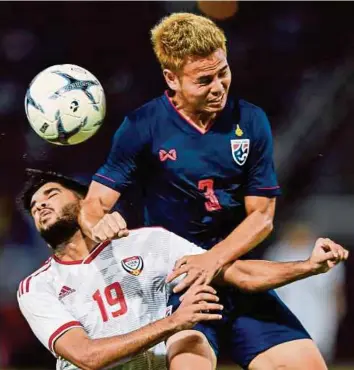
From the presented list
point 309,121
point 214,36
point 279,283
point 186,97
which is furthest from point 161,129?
point 309,121

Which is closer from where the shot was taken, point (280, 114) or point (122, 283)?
point (122, 283)

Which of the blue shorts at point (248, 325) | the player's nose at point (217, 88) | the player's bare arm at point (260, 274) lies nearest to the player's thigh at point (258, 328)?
the blue shorts at point (248, 325)

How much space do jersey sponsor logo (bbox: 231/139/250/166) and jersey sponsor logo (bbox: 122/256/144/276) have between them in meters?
0.66

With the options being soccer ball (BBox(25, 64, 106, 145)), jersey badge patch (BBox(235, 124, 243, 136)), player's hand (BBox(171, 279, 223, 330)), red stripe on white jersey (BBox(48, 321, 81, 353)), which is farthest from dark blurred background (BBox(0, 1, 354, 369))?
player's hand (BBox(171, 279, 223, 330))

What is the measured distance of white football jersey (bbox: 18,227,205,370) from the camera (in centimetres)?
442

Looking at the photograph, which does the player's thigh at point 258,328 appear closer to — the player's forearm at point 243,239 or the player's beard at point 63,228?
the player's forearm at point 243,239

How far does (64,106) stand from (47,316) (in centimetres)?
106

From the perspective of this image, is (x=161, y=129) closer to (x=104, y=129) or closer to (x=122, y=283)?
(x=122, y=283)

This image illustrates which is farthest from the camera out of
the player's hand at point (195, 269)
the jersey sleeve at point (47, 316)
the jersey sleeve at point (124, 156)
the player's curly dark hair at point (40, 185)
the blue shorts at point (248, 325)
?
the player's curly dark hair at point (40, 185)

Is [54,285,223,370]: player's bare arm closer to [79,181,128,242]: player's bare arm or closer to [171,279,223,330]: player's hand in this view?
[171,279,223,330]: player's hand

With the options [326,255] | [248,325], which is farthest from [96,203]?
[326,255]

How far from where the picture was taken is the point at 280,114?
9.27 meters

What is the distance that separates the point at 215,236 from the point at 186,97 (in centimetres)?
68

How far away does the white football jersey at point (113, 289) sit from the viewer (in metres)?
4.42
